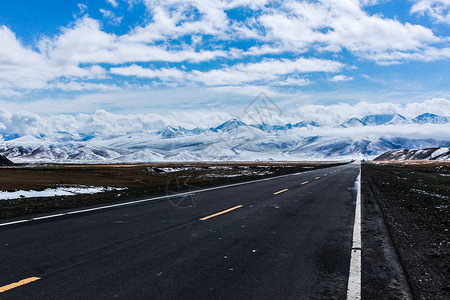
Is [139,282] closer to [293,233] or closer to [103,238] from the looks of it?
[103,238]

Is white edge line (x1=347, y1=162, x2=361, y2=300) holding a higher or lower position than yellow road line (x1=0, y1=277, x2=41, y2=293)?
lower

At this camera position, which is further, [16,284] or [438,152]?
[438,152]

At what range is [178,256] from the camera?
5.91 m

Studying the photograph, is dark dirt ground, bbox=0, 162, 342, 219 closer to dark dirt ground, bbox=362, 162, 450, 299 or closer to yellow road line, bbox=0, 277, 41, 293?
yellow road line, bbox=0, 277, 41, 293

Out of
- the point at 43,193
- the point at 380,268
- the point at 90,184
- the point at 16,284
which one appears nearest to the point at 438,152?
the point at 90,184

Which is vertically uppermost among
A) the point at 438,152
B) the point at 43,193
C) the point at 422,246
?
the point at 438,152

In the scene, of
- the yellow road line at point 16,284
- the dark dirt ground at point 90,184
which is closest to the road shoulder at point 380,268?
the yellow road line at point 16,284

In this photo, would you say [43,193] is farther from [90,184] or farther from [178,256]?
[178,256]

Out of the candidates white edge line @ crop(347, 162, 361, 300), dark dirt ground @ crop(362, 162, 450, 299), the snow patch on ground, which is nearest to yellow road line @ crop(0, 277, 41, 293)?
white edge line @ crop(347, 162, 361, 300)

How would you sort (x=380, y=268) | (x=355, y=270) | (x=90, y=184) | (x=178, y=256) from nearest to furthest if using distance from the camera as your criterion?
1. (x=355, y=270)
2. (x=380, y=268)
3. (x=178, y=256)
4. (x=90, y=184)

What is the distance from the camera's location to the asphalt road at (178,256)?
446 centimetres

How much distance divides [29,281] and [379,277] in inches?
209

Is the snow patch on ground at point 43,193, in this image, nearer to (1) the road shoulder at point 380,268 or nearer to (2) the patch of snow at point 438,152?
(1) the road shoulder at point 380,268

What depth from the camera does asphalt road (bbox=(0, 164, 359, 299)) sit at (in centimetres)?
446
